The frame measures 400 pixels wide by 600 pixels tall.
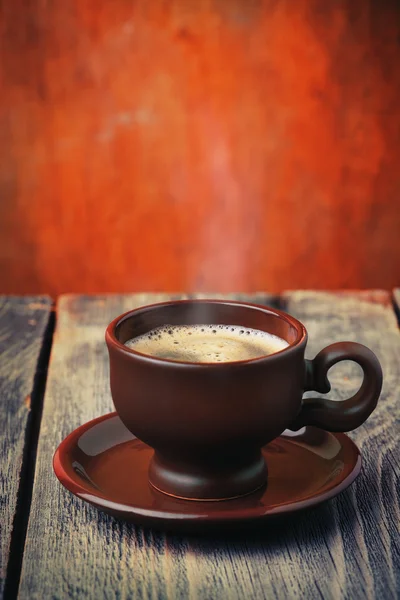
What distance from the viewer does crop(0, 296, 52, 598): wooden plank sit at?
1.74 feet

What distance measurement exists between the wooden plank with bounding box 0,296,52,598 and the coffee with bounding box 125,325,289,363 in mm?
150

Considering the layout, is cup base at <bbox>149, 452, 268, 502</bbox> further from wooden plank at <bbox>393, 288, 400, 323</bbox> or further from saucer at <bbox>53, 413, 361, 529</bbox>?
wooden plank at <bbox>393, 288, 400, 323</bbox>

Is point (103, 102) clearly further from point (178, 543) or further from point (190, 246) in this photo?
point (178, 543)

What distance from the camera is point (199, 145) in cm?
237

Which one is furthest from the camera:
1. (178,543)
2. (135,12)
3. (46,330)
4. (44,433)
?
(135,12)

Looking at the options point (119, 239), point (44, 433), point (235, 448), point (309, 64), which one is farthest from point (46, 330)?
point (309, 64)

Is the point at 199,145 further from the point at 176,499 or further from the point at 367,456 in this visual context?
the point at 176,499

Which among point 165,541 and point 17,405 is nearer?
point 165,541

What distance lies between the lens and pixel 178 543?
51 centimetres

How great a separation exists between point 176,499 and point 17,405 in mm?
283

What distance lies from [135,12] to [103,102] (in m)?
0.28

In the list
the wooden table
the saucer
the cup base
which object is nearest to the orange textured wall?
the wooden table

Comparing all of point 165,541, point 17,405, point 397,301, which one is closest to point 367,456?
point 165,541

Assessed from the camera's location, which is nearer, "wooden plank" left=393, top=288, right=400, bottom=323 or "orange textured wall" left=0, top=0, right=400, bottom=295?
"wooden plank" left=393, top=288, right=400, bottom=323
